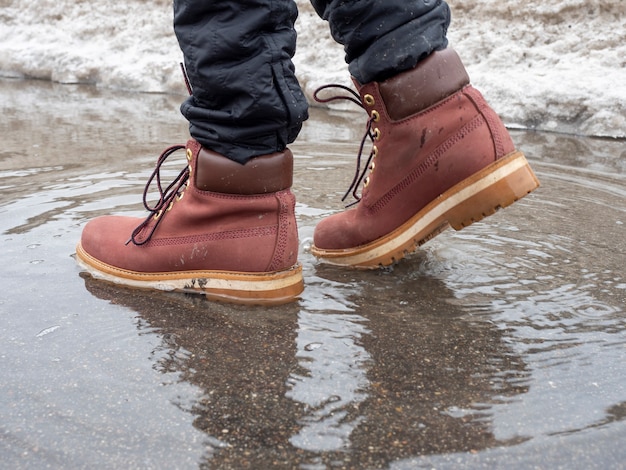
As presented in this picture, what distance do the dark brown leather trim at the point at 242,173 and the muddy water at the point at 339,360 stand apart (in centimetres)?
26

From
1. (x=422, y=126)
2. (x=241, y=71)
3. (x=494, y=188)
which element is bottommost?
(x=494, y=188)

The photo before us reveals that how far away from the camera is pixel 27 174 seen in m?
2.73

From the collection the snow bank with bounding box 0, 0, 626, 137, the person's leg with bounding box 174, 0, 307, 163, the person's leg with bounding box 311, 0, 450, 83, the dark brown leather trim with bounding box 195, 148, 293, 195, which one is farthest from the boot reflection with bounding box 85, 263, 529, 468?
the snow bank with bounding box 0, 0, 626, 137

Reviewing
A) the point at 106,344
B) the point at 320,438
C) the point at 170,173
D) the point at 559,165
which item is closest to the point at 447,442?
the point at 320,438

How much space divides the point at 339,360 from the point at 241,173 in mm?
492

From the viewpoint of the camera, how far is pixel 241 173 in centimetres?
150

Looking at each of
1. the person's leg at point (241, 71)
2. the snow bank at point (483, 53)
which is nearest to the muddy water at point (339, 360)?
the person's leg at point (241, 71)

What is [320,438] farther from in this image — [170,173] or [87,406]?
[170,173]

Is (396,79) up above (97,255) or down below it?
above

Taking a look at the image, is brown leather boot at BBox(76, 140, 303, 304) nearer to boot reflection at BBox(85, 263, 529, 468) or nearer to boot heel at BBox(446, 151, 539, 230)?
boot reflection at BBox(85, 263, 529, 468)

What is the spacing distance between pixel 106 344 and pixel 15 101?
14.2 ft

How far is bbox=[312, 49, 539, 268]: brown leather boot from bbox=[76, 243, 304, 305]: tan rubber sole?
1.01ft

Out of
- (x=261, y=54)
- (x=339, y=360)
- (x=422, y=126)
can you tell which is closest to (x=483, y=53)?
(x=422, y=126)

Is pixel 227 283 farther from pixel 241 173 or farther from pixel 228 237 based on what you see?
pixel 241 173
